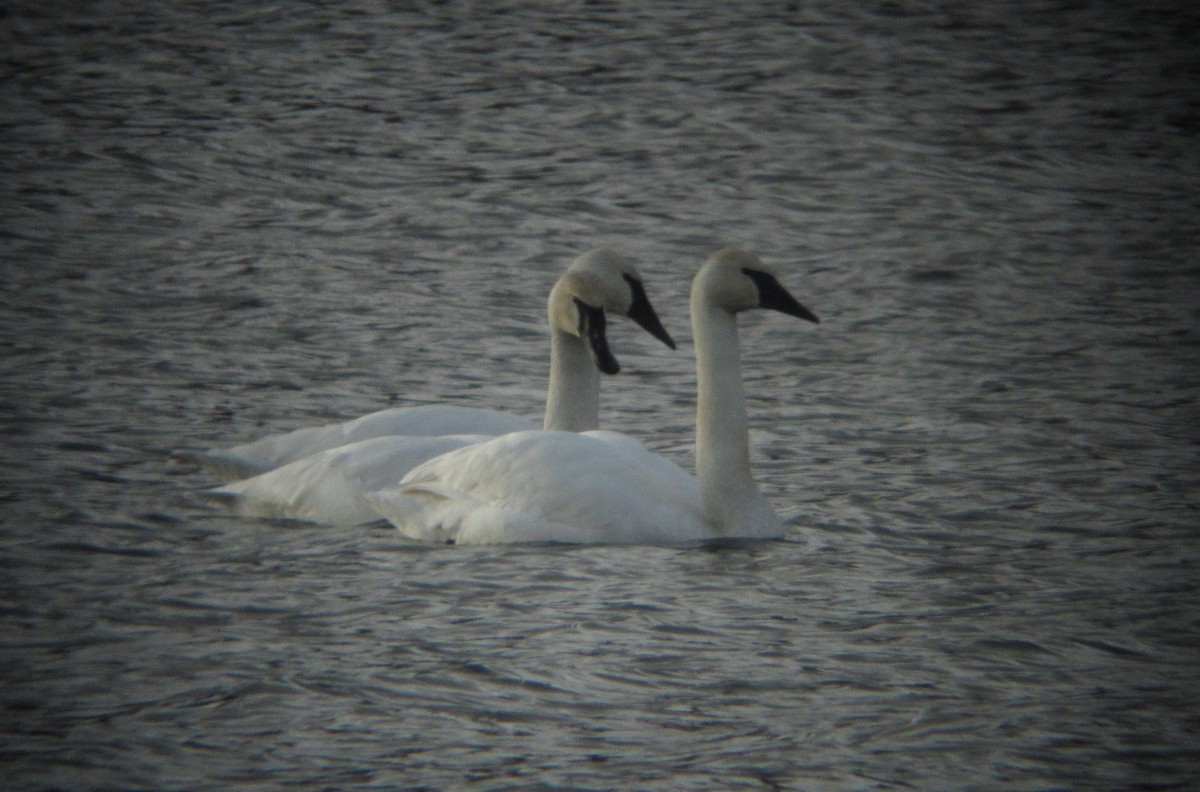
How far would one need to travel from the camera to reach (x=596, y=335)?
8773 millimetres

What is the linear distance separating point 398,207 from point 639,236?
79.8 inches

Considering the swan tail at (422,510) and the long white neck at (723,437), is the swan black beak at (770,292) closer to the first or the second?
the long white neck at (723,437)

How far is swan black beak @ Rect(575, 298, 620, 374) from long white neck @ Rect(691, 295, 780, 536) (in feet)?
1.30

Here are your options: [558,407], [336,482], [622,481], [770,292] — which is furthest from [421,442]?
[770,292]

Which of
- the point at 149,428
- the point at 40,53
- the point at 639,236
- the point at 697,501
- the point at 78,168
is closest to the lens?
the point at 697,501

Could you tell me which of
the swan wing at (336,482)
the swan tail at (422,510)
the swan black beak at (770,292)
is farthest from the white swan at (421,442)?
the swan black beak at (770,292)

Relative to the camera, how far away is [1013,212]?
50.8 ft

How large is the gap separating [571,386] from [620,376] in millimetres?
2684

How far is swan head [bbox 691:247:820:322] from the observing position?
330 inches

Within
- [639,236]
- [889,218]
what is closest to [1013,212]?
[889,218]

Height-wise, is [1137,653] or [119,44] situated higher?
[119,44]

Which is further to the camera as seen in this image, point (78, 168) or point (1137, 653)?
point (78, 168)

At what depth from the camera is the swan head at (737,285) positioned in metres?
8.38

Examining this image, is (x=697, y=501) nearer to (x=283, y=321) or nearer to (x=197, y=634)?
(x=197, y=634)
